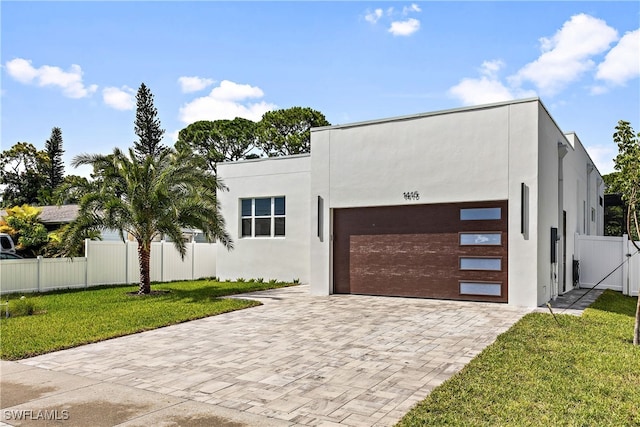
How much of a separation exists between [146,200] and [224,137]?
2855 centimetres

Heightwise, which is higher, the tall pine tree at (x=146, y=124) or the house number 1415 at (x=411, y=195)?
the tall pine tree at (x=146, y=124)

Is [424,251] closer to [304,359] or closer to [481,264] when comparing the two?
[481,264]

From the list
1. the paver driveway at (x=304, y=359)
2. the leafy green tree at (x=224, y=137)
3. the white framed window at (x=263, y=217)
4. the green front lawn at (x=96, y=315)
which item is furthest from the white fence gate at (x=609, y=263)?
the leafy green tree at (x=224, y=137)

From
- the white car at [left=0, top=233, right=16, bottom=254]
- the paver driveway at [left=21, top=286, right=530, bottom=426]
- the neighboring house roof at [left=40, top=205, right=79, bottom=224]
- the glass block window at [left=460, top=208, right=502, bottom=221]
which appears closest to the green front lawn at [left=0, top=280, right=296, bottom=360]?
the paver driveway at [left=21, top=286, right=530, bottom=426]

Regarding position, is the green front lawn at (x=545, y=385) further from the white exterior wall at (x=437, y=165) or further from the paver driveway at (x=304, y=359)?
the white exterior wall at (x=437, y=165)

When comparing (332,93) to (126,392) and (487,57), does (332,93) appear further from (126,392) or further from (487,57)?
(126,392)

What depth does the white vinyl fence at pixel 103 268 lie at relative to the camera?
14836 millimetres

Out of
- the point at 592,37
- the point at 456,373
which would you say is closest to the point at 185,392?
the point at 456,373

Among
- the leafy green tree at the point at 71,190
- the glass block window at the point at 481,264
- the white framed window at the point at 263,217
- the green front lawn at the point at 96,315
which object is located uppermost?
the leafy green tree at the point at 71,190

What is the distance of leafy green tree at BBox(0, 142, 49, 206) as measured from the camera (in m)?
47.3

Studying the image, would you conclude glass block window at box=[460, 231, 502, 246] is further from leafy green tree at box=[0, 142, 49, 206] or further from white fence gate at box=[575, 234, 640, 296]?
leafy green tree at box=[0, 142, 49, 206]

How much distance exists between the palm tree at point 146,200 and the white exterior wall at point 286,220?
3208mm

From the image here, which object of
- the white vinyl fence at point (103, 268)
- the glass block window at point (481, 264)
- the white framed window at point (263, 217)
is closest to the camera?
the glass block window at point (481, 264)

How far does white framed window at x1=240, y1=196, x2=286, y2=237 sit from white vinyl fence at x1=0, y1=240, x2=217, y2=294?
324 centimetres
